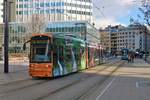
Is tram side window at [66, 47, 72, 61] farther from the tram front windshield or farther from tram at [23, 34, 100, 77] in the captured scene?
the tram front windshield

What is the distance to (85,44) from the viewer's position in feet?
165

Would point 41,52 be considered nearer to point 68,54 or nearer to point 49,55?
point 49,55

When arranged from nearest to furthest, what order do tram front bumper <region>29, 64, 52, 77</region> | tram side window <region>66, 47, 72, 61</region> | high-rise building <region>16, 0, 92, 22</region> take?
tram front bumper <region>29, 64, 52, 77</region> < tram side window <region>66, 47, 72, 61</region> < high-rise building <region>16, 0, 92, 22</region>

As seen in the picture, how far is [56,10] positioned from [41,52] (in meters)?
112

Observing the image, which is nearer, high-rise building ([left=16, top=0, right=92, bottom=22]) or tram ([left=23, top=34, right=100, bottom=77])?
tram ([left=23, top=34, right=100, bottom=77])

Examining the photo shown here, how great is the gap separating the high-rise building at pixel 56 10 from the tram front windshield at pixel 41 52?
101189mm

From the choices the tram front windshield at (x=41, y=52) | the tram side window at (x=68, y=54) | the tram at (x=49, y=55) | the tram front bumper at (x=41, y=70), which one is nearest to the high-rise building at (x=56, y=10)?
the tram side window at (x=68, y=54)

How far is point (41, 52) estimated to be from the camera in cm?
3322

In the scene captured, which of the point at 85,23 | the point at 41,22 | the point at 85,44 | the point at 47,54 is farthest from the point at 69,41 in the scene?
the point at 85,23

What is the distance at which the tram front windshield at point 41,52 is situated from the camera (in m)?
33.0

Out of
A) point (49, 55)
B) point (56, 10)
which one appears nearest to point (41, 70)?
point (49, 55)

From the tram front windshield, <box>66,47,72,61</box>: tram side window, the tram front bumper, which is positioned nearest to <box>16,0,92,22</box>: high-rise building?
<box>66,47,72,61</box>: tram side window

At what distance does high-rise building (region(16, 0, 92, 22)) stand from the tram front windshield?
101m

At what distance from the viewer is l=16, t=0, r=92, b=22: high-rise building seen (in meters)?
139
